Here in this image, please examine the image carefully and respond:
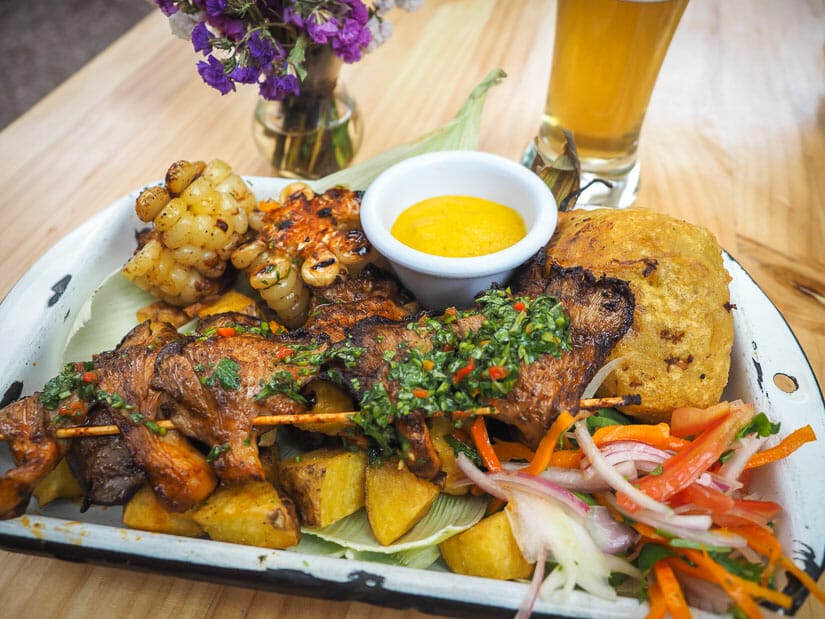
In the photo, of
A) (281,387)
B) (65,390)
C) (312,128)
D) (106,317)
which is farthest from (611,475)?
(312,128)

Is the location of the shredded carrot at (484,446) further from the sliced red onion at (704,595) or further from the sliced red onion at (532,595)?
the sliced red onion at (704,595)

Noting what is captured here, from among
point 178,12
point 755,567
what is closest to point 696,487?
point 755,567

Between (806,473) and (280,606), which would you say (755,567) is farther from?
(280,606)

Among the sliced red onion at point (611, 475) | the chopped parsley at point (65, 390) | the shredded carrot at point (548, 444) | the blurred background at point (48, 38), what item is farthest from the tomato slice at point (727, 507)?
the blurred background at point (48, 38)

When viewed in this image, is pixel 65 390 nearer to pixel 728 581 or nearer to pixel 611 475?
pixel 611 475

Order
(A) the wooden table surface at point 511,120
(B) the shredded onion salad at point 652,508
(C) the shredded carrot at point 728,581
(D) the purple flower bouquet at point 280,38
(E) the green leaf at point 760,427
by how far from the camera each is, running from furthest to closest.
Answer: (A) the wooden table surface at point 511,120
(D) the purple flower bouquet at point 280,38
(E) the green leaf at point 760,427
(B) the shredded onion salad at point 652,508
(C) the shredded carrot at point 728,581
